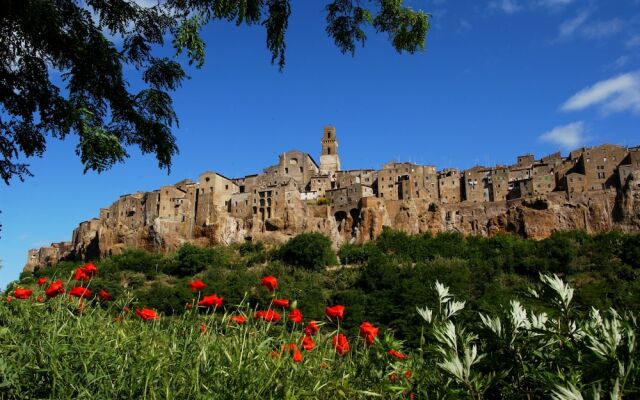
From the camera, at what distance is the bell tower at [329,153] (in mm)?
85669

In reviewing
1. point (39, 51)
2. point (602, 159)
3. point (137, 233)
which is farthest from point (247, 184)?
point (39, 51)

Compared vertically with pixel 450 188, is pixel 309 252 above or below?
below

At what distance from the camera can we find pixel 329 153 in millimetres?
88125

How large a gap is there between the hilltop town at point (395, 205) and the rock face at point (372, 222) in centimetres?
11

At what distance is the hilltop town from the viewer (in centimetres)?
5903

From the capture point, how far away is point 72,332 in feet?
15.1

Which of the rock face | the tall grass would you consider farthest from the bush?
the tall grass

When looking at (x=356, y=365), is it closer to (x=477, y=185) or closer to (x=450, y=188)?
(x=477, y=185)

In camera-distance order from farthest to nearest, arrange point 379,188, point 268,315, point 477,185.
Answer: point 379,188
point 477,185
point 268,315

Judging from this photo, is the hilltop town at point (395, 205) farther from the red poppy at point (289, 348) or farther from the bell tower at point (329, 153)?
the red poppy at point (289, 348)

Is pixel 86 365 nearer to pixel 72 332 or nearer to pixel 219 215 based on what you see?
pixel 72 332

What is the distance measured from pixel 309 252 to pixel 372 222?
9991 mm

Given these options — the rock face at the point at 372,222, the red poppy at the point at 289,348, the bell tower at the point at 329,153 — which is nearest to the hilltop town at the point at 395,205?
the rock face at the point at 372,222

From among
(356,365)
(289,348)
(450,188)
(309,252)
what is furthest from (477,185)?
(289,348)
